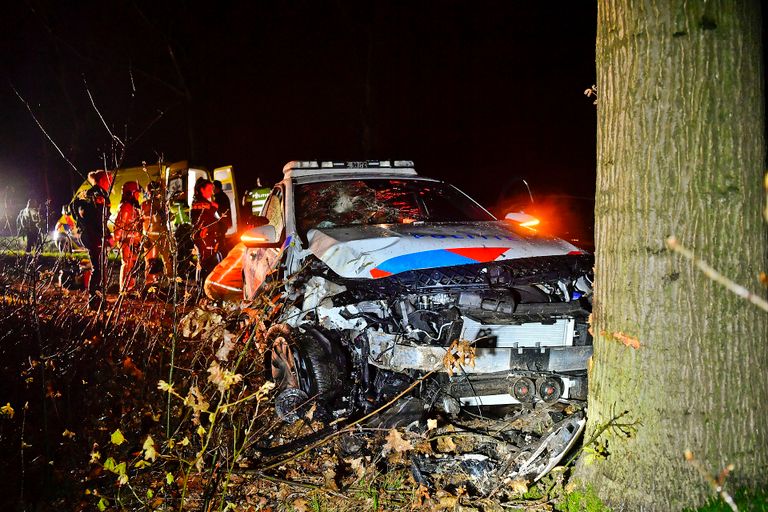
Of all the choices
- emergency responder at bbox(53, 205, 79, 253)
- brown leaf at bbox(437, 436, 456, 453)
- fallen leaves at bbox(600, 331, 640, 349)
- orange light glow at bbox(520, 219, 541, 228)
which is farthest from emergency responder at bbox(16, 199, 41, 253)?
orange light glow at bbox(520, 219, 541, 228)

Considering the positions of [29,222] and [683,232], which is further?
[29,222]

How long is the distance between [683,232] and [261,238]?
3016mm

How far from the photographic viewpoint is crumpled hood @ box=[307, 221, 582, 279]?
11.9 feet

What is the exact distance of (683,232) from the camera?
2352 millimetres

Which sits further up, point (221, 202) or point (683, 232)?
point (221, 202)

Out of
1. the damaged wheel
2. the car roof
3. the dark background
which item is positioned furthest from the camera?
the dark background

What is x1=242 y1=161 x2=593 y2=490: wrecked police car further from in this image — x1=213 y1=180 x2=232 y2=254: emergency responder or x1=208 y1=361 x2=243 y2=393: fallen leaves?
x1=213 y1=180 x2=232 y2=254: emergency responder

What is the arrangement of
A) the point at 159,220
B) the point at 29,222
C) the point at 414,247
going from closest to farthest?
the point at 414,247 → the point at 159,220 → the point at 29,222

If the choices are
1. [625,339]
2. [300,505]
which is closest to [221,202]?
[300,505]

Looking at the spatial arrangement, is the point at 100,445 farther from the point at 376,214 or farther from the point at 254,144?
the point at 254,144

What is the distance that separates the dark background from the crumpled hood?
39.7 feet

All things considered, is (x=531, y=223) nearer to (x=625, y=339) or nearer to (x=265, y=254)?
(x=265, y=254)

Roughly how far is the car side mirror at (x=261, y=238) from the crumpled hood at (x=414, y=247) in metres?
0.32

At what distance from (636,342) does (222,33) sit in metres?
21.6
